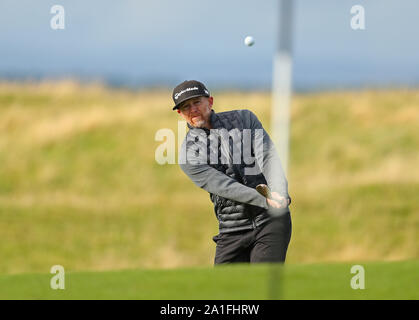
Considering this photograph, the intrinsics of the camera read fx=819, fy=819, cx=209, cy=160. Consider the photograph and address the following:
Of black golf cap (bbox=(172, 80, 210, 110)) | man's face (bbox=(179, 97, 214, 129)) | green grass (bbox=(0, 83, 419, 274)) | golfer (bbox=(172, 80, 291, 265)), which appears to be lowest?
golfer (bbox=(172, 80, 291, 265))

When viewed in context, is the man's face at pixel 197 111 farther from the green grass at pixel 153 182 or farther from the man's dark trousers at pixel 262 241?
the green grass at pixel 153 182

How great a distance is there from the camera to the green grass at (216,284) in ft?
19.1

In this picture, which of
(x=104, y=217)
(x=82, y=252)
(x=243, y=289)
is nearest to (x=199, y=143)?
(x=243, y=289)

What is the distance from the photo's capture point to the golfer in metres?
5.60

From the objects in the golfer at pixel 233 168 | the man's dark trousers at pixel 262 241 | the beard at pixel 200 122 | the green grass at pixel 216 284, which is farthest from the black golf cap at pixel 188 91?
the green grass at pixel 216 284

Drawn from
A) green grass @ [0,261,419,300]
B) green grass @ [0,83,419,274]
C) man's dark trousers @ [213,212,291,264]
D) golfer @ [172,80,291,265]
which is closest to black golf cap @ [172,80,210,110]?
golfer @ [172,80,291,265]

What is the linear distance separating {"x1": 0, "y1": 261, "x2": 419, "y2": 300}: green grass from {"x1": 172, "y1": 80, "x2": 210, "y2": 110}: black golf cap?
1.28 meters

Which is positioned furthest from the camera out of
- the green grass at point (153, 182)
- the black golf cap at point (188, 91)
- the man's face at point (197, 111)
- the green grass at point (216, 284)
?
the green grass at point (153, 182)

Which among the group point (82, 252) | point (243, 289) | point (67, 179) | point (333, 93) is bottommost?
point (243, 289)

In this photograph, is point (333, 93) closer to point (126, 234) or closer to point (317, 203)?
point (317, 203)

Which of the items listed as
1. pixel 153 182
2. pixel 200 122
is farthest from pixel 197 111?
pixel 153 182

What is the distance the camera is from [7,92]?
108 feet

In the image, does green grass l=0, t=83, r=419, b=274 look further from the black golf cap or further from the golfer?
the black golf cap

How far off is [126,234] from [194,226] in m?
2.51
